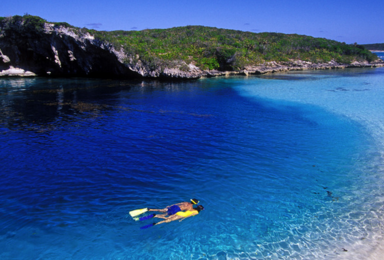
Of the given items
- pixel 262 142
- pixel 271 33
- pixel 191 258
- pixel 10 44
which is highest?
pixel 271 33

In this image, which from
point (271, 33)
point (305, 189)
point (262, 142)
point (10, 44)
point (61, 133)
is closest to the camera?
point (305, 189)

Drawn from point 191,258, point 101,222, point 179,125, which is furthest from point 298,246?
point 179,125

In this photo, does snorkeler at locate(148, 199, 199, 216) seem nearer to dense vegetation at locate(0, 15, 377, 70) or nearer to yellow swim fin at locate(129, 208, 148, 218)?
yellow swim fin at locate(129, 208, 148, 218)

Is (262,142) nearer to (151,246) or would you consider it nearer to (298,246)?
(298,246)

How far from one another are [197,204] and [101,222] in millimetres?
3351

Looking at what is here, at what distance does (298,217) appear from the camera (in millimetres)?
8727

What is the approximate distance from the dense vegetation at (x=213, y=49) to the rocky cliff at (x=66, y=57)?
0.79 meters

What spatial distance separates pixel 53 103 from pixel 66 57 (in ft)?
79.4

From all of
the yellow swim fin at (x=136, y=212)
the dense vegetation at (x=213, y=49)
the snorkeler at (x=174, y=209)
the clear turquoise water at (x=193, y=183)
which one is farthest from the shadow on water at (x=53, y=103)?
the snorkeler at (x=174, y=209)

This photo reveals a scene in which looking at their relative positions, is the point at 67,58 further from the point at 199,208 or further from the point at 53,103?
the point at 199,208

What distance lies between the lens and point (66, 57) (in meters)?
46.1

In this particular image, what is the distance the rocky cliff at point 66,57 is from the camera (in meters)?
41.9

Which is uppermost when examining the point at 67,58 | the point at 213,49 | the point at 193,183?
the point at 213,49

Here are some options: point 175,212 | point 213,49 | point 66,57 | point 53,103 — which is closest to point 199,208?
point 175,212
